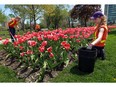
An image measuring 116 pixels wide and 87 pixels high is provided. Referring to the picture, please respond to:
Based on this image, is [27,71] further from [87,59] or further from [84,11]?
[84,11]

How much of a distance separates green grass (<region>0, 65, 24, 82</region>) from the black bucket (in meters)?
1.43

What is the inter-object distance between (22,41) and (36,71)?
130 cm

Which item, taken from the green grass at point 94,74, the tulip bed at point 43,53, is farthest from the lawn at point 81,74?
the tulip bed at point 43,53

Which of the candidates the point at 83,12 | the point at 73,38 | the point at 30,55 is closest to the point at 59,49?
the point at 30,55

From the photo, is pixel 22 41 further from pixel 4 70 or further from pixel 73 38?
pixel 73 38

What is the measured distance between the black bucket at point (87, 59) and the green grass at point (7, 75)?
143cm

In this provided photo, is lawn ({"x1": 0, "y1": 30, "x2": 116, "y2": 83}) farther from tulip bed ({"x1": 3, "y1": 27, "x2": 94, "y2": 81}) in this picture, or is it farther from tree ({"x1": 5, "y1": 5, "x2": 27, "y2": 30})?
tree ({"x1": 5, "y1": 5, "x2": 27, "y2": 30})

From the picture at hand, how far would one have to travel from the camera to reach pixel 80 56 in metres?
5.05

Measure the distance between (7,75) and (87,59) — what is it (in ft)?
6.35

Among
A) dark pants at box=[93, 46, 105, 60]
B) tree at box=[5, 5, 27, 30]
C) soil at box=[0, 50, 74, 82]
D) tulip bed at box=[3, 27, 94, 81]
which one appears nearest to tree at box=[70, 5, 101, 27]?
tree at box=[5, 5, 27, 30]

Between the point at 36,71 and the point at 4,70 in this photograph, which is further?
the point at 4,70

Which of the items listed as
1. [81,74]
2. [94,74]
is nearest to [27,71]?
[81,74]

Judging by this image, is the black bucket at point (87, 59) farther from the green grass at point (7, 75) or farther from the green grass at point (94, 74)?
the green grass at point (7, 75)

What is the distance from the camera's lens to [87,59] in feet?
16.3
